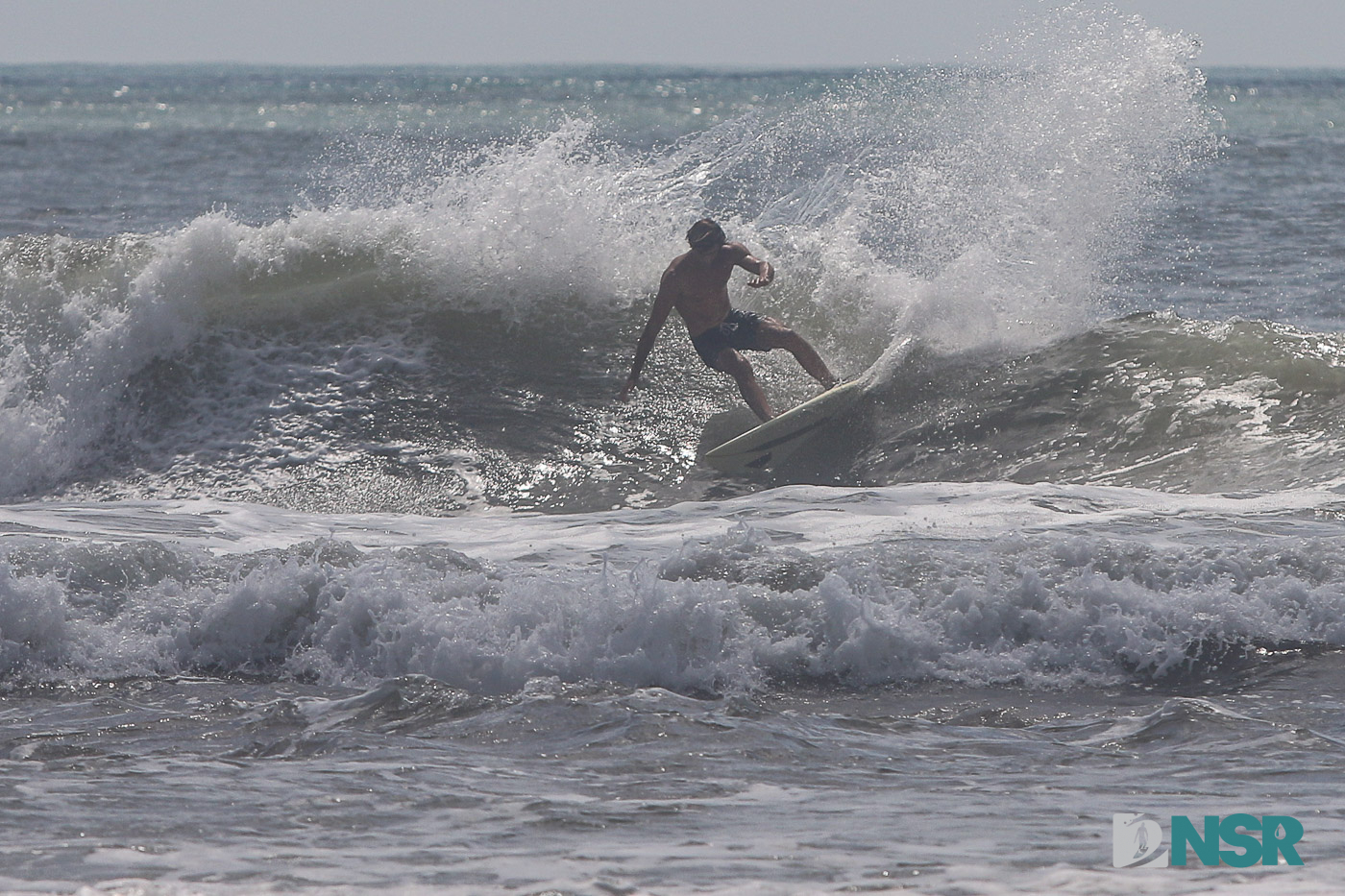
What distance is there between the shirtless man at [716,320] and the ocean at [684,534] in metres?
0.52

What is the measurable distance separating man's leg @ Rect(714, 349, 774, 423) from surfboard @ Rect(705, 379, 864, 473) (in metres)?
0.18

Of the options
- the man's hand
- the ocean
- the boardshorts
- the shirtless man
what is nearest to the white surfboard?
the ocean

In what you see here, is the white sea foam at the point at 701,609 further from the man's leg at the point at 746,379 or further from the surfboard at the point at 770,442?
the man's leg at the point at 746,379

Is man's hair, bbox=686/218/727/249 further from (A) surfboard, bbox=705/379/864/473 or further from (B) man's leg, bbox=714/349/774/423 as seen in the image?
(A) surfboard, bbox=705/379/864/473

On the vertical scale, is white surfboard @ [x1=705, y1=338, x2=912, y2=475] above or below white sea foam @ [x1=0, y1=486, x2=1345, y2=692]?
above

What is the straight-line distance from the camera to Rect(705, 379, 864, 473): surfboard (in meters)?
8.50

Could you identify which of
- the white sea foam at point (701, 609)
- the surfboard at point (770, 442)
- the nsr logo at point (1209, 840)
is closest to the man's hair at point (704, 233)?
the surfboard at point (770, 442)

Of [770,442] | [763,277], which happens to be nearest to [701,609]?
[770,442]

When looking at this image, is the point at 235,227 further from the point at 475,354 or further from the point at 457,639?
the point at 457,639

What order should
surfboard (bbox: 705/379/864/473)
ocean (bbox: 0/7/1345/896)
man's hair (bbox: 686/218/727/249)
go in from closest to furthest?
ocean (bbox: 0/7/1345/896)
surfboard (bbox: 705/379/864/473)
man's hair (bbox: 686/218/727/249)

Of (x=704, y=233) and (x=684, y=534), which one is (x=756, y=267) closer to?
(x=704, y=233)

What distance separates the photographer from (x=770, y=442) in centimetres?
851

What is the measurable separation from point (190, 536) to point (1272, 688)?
195 inches

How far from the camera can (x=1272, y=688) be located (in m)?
4.75
